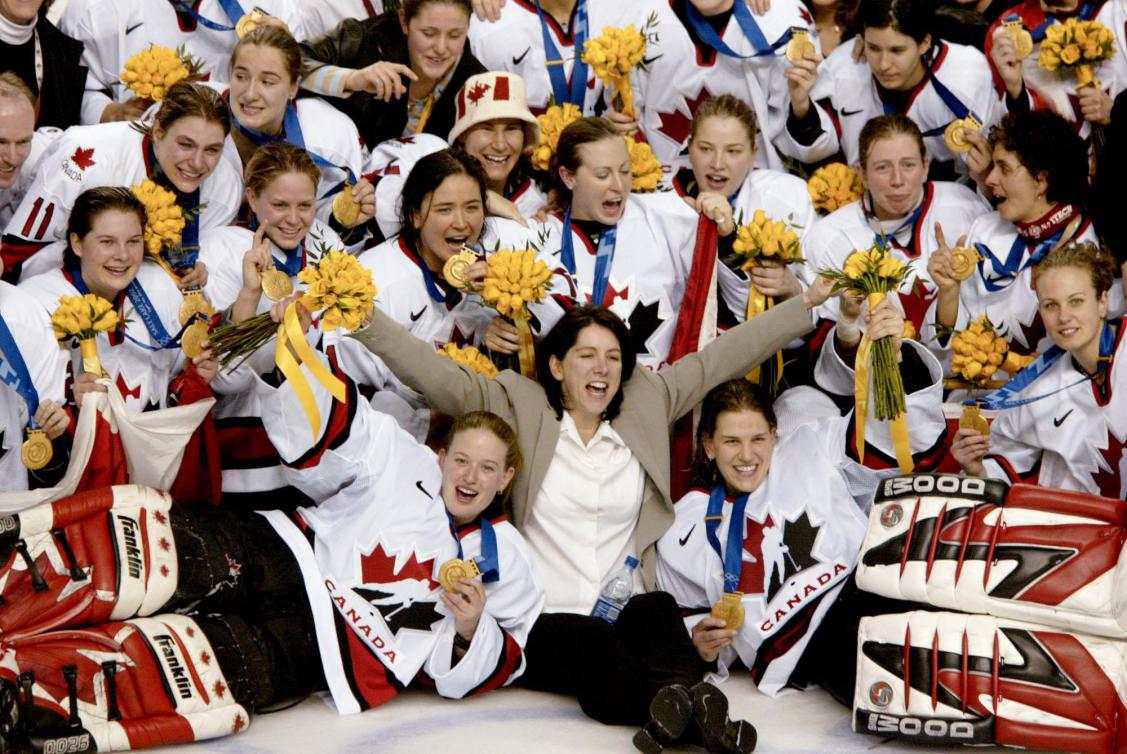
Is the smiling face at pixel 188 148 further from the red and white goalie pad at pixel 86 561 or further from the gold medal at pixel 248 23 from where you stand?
the red and white goalie pad at pixel 86 561

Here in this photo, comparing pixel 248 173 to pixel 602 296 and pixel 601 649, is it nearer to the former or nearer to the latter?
pixel 602 296

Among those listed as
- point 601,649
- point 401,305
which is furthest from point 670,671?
point 401,305

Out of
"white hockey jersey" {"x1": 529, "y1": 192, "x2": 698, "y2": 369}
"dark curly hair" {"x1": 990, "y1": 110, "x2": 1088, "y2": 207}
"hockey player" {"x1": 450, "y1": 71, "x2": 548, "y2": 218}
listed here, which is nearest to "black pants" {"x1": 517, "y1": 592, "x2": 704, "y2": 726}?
"white hockey jersey" {"x1": 529, "y1": 192, "x2": 698, "y2": 369}

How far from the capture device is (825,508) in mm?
5059

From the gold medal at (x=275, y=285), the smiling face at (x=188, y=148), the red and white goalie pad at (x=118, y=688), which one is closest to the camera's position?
the red and white goalie pad at (x=118, y=688)

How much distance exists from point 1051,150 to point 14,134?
358cm

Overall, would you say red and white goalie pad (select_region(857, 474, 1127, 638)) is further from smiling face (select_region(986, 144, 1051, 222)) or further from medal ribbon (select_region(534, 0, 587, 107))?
medal ribbon (select_region(534, 0, 587, 107))

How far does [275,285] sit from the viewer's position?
4.90 m

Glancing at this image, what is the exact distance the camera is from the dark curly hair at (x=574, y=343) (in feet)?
17.3

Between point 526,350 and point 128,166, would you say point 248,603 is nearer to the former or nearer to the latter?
point 526,350

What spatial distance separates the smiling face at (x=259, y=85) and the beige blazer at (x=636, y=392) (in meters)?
1.22

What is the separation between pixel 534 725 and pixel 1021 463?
1.97 meters

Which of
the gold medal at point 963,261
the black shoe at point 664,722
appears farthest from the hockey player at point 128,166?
the gold medal at point 963,261

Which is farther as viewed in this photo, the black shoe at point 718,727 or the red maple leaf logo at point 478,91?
the red maple leaf logo at point 478,91
